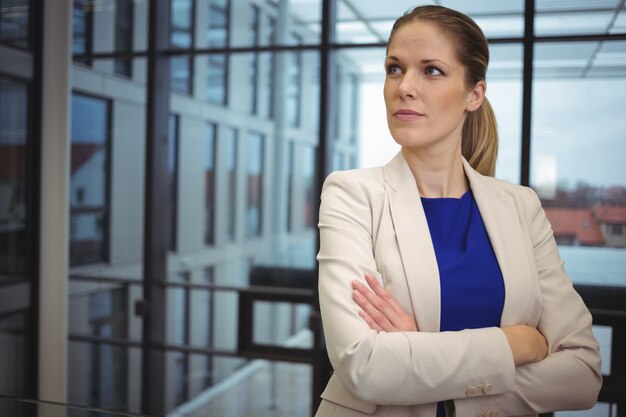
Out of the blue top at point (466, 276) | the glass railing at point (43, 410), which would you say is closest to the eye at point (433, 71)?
the blue top at point (466, 276)

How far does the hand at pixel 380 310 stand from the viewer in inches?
55.8

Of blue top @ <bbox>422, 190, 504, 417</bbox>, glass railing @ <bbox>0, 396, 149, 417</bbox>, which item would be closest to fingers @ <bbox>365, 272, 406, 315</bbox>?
blue top @ <bbox>422, 190, 504, 417</bbox>

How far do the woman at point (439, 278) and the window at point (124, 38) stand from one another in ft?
13.6

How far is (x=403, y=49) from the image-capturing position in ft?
5.07

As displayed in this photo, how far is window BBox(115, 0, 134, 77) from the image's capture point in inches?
208

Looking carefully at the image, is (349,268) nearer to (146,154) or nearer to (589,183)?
(589,183)

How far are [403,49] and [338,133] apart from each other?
3.27m

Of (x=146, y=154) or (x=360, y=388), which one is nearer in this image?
(x=360, y=388)

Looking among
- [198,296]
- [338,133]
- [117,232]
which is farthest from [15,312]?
[338,133]

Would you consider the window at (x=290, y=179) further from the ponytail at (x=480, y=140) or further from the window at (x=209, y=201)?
the ponytail at (x=480, y=140)

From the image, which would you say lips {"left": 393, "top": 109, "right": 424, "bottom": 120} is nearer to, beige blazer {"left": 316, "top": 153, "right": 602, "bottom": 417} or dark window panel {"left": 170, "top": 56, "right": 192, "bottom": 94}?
beige blazer {"left": 316, "top": 153, "right": 602, "bottom": 417}

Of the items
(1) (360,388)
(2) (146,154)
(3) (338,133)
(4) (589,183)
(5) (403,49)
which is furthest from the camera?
(2) (146,154)

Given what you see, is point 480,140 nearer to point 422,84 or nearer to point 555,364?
point 422,84

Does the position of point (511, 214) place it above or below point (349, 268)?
above
